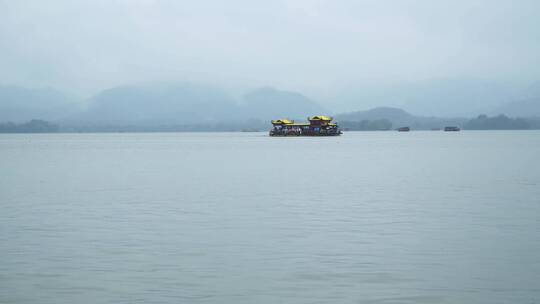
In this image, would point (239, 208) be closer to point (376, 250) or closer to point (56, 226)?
point (56, 226)

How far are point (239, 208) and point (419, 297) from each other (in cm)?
2063

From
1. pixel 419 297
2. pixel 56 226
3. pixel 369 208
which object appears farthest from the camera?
pixel 369 208

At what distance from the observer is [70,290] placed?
66.5 ft

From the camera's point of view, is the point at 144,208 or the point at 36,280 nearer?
the point at 36,280

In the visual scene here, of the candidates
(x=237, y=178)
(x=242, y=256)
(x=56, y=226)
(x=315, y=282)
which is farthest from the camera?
(x=237, y=178)

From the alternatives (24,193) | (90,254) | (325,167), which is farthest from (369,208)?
(325,167)

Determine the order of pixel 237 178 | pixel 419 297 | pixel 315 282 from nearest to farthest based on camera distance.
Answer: pixel 419 297, pixel 315 282, pixel 237 178

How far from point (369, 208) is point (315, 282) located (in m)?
18.2

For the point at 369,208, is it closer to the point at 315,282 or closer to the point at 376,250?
the point at 376,250

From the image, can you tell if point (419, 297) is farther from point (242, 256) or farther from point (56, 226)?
point (56, 226)

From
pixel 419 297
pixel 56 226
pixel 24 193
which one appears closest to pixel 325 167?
pixel 24 193

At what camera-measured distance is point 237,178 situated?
62.3m

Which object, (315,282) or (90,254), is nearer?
(315,282)

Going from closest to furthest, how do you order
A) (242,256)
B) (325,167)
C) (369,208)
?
Answer: (242,256), (369,208), (325,167)
